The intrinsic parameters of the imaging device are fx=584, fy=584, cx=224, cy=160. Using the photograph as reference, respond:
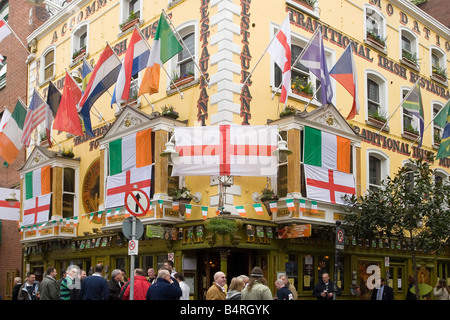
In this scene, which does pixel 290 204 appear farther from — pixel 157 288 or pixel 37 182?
pixel 37 182

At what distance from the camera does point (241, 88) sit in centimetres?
1728

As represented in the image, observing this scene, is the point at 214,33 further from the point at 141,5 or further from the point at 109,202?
the point at 109,202

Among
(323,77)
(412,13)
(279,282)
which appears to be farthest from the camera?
(412,13)

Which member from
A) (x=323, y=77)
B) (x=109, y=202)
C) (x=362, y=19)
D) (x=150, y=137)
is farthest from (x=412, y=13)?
(x=109, y=202)

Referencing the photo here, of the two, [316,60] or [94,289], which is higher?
[316,60]

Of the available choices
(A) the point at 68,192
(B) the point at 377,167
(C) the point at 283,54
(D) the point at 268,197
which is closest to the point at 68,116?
(A) the point at 68,192

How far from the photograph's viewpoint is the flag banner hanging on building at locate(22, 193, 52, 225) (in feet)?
72.8

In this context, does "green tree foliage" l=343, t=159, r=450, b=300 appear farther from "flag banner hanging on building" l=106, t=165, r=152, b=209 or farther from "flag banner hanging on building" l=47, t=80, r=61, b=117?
"flag banner hanging on building" l=47, t=80, r=61, b=117

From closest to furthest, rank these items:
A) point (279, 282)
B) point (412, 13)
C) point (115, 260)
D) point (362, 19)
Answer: point (279, 282) → point (115, 260) → point (362, 19) → point (412, 13)

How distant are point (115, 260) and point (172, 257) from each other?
402 cm

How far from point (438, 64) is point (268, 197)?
47.8ft

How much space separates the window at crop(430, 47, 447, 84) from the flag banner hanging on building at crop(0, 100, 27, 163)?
689 inches

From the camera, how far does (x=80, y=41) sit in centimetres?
2483

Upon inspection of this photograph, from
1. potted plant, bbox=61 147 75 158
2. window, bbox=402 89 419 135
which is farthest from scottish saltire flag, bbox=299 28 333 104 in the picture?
potted plant, bbox=61 147 75 158
